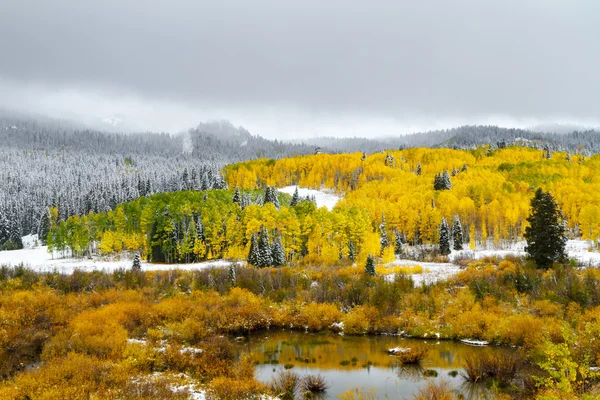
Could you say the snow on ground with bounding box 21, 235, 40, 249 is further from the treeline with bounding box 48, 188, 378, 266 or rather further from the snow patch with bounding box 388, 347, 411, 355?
the snow patch with bounding box 388, 347, 411, 355

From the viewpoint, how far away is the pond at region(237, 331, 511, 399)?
A: 24219mm

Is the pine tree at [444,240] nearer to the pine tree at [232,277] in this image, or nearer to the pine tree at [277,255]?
the pine tree at [277,255]

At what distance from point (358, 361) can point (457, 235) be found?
7071cm

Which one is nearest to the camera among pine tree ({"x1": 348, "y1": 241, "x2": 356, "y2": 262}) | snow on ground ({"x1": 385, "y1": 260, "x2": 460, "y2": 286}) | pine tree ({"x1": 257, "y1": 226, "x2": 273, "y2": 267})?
snow on ground ({"x1": 385, "y1": 260, "x2": 460, "y2": 286})

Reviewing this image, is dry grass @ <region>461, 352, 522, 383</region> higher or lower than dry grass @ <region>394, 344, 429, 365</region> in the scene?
higher

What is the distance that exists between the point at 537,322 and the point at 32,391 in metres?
35.0

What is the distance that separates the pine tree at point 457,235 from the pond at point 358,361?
61.2 metres

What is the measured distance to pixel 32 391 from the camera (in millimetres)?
19984

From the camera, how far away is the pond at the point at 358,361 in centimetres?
2422

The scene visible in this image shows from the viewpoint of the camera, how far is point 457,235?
9275 cm

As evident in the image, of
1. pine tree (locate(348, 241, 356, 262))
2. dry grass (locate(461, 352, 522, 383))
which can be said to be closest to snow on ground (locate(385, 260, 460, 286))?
pine tree (locate(348, 241, 356, 262))

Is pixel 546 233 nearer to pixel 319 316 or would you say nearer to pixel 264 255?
pixel 319 316

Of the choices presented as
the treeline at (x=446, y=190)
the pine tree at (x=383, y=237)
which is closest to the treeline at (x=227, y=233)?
the pine tree at (x=383, y=237)

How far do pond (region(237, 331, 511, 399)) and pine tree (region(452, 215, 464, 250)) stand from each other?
61.2m
